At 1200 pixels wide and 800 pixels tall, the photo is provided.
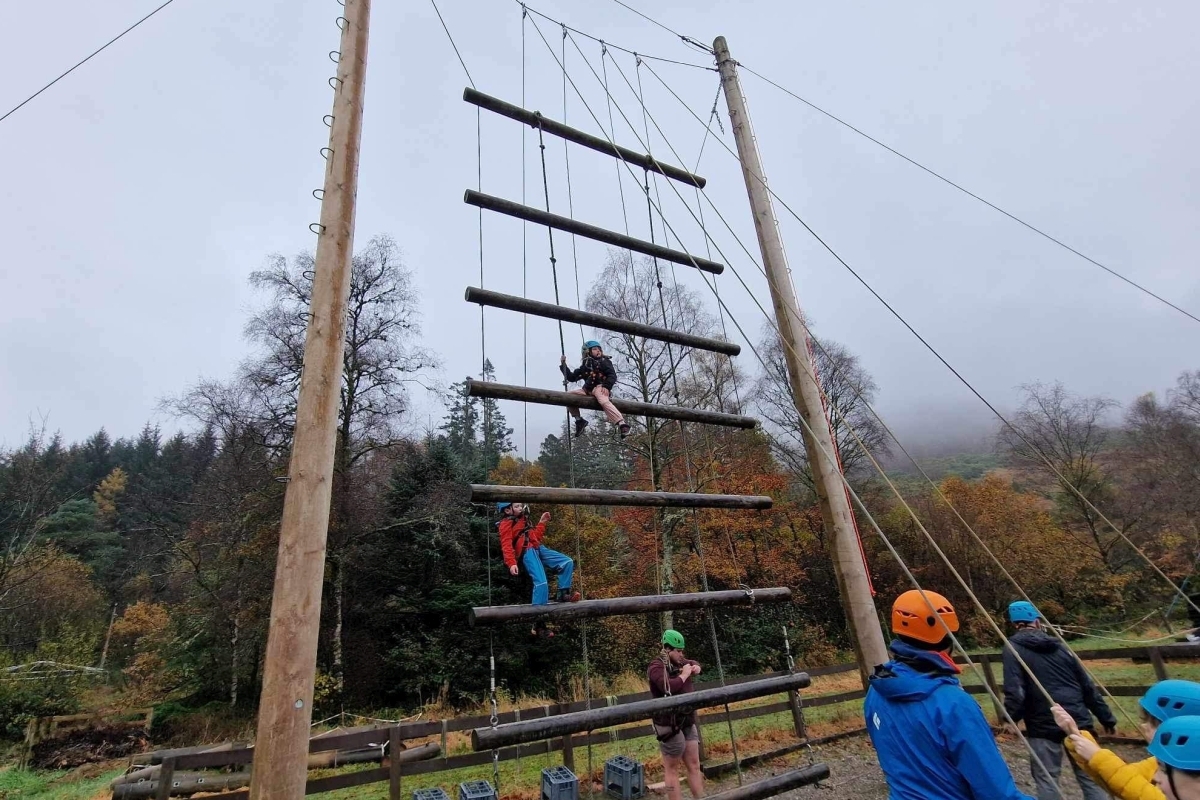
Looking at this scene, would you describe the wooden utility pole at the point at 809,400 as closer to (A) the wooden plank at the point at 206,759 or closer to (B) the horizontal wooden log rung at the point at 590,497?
(B) the horizontal wooden log rung at the point at 590,497

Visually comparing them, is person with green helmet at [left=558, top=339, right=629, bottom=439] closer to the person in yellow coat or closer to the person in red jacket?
the person in red jacket

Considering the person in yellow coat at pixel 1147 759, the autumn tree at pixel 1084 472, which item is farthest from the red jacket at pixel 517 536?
the autumn tree at pixel 1084 472

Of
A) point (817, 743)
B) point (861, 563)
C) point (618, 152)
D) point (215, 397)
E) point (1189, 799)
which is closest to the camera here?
point (1189, 799)

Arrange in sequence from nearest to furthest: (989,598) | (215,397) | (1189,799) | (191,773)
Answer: (1189,799) < (191,773) < (215,397) < (989,598)

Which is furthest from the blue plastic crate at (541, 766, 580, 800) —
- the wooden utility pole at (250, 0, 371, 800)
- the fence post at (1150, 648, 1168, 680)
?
the fence post at (1150, 648, 1168, 680)

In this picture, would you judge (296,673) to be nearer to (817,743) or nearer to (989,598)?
(817,743)

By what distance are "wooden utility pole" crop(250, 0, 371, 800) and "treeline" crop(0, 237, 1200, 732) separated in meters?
8.49

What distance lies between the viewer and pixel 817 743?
6.99 meters

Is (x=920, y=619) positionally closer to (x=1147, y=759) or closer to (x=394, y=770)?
(x=1147, y=759)

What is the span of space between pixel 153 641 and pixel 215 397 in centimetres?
777

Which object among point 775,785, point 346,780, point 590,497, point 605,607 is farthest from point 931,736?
point 346,780

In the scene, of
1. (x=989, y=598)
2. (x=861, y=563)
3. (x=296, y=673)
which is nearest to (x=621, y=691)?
(x=861, y=563)

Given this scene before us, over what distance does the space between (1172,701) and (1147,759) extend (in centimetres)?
26

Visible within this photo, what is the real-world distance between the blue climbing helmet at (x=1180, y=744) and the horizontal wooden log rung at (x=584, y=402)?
2.49 m
